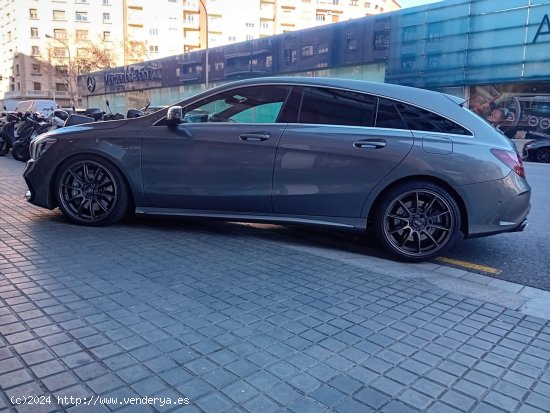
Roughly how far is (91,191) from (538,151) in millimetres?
17962

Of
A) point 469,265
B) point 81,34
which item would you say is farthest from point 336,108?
point 81,34

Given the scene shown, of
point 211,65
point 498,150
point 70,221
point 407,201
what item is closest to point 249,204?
point 407,201

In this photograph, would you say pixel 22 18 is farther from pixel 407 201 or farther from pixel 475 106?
pixel 407 201

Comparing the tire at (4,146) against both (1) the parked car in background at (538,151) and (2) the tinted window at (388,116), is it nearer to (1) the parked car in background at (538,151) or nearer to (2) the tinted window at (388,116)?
(2) the tinted window at (388,116)

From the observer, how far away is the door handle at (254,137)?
4.69m

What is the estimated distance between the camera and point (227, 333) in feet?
9.29

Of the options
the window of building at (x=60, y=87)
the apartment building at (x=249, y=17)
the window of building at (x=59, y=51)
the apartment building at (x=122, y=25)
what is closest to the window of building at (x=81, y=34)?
the apartment building at (x=122, y=25)

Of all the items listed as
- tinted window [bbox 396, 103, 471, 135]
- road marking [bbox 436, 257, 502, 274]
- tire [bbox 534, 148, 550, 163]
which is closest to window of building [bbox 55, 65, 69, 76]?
tire [bbox 534, 148, 550, 163]

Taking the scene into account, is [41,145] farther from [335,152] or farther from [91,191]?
[335,152]

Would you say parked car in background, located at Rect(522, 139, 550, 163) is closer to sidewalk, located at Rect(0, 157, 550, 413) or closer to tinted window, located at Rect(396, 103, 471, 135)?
tinted window, located at Rect(396, 103, 471, 135)

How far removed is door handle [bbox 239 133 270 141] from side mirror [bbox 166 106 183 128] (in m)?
0.68

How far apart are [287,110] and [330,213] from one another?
1.10m

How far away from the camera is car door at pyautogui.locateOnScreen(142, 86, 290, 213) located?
473 cm

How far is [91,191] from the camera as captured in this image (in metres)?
5.12
